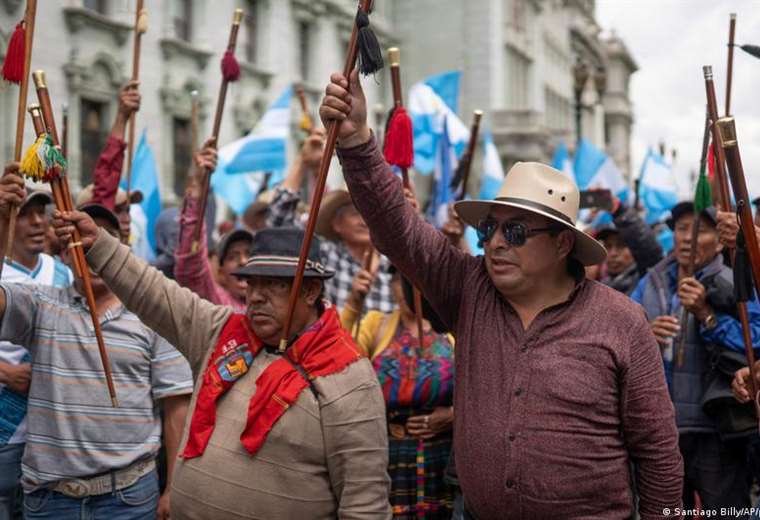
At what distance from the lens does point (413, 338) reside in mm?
4504

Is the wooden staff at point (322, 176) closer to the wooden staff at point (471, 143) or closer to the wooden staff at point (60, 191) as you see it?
the wooden staff at point (60, 191)

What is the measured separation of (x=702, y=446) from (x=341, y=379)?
2.24 meters

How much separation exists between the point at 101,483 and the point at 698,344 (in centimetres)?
293

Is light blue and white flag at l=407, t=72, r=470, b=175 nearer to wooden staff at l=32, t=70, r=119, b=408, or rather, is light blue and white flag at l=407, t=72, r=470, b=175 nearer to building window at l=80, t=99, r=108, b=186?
wooden staff at l=32, t=70, r=119, b=408

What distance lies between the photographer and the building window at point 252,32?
2130cm

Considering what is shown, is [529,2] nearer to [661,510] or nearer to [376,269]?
[376,269]

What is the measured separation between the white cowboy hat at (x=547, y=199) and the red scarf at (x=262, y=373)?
2.29ft

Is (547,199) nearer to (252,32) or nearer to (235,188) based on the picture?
(235,188)

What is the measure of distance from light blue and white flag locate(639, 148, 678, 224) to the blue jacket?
6707 mm

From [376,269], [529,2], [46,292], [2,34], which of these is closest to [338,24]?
[2,34]

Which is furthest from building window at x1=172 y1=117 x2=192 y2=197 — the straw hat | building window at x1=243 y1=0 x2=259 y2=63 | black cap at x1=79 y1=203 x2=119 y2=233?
black cap at x1=79 y1=203 x2=119 y2=233

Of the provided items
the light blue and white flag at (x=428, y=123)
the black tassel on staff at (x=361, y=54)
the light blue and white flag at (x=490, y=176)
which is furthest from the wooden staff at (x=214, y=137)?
the light blue and white flag at (x=490, y=176)

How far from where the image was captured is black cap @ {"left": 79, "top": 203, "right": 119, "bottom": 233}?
155 inches

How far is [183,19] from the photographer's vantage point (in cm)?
1922
